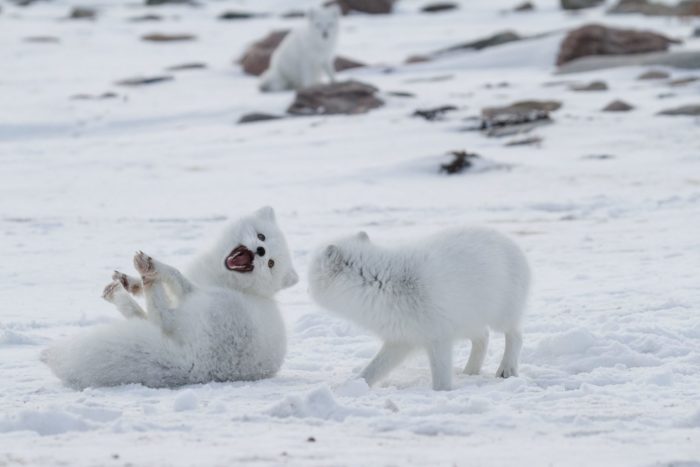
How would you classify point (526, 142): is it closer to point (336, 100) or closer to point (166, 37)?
point (336, 100)

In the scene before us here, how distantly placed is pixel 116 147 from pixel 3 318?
8.84 m

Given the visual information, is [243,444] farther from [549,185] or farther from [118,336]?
[549,185]

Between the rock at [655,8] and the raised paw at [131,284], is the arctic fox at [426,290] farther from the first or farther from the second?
the rock at [655,8]

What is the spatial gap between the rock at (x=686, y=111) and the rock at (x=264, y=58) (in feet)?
28.8

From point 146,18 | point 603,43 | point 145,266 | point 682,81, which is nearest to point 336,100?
point 682,81

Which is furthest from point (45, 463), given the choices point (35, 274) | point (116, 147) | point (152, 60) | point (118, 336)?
point (152, 60)

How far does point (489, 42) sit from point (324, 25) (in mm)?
4321

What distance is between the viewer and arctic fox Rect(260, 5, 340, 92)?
19.8m

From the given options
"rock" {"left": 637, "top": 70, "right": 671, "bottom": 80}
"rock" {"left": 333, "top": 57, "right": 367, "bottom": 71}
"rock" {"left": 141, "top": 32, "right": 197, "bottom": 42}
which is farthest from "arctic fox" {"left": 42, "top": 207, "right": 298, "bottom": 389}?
"rock" {"left": 141, "top": 32, "right": 197, "bottom": 42}

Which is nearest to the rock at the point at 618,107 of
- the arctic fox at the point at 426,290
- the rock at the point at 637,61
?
the rock at the point at 637,61

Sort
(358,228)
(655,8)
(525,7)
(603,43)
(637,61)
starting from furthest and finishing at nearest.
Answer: (525,7), (655,8), (603,43), (637,61), (358,228)

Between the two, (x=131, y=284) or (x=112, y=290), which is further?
(x=112, y=290)

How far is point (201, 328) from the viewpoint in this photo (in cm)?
527

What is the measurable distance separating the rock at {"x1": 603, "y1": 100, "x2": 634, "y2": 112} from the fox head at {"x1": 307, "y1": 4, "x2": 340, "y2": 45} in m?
5.99
